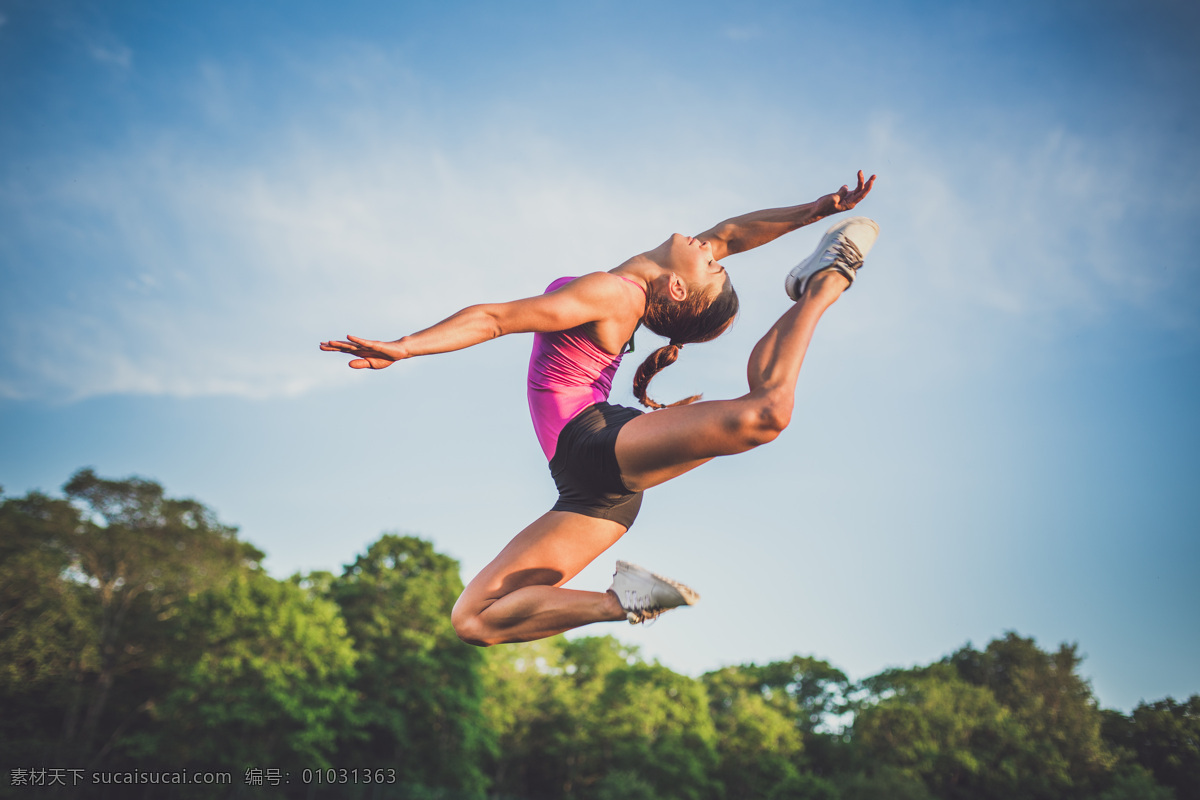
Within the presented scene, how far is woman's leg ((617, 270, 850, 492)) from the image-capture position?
9.66 ft

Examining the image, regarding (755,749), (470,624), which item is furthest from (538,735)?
(470,624)

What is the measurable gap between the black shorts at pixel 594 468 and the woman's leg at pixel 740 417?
0.29 feet

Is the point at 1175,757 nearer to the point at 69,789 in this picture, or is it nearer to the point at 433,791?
the point at 433,791

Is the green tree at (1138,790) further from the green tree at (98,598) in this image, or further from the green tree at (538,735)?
the green tree at (98,598)

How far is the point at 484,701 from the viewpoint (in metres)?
33.8

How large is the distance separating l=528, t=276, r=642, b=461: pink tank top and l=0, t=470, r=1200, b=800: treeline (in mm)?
26231

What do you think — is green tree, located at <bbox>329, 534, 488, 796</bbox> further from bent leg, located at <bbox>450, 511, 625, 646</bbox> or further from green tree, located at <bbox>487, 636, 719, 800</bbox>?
bent leg, located at <bbox>450, 511, 625, 646</bbox>

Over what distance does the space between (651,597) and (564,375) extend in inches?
46.2

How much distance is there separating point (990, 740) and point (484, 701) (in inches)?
1071

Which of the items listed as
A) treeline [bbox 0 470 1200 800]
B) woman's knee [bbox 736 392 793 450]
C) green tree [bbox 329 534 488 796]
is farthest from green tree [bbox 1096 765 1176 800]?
woman's knee [bbox 736 392 793 450]

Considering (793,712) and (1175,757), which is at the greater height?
(793,712)

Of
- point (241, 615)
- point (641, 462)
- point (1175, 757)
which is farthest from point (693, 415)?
point (1175, 757)

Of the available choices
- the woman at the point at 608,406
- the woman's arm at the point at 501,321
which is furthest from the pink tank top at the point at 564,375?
the woman's arm at the point at 501,321

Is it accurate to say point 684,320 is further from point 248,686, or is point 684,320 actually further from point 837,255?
point 248,686
